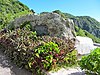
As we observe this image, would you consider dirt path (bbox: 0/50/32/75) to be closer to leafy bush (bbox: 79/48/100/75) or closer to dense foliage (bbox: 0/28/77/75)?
dense foliage (bbox: 0/28/77/75)

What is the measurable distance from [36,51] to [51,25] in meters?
2.07

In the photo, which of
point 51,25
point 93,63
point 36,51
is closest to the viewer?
point 93,63

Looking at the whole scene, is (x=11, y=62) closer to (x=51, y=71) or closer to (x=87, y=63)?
(x=51, y=71)

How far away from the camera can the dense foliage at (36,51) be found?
20.7 feet

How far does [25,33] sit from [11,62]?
1233 mm

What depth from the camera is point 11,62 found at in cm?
682

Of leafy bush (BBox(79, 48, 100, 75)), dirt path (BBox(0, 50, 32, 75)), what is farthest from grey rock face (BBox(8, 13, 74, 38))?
leafy bush (BBox(79, 48, 100, 75))

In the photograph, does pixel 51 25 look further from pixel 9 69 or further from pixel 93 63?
pixel 93 63

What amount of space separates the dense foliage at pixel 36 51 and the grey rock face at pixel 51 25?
62 cm

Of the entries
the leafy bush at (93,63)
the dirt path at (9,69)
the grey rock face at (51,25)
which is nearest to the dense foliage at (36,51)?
the dirt path at (9,69)

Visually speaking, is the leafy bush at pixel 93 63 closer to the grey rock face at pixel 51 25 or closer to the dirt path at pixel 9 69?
the dirt path at pixel 9 69

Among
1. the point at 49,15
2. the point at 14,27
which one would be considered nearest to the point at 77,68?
the point at 49,15

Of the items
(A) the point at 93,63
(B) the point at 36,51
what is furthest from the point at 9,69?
(A) the point at 93,63

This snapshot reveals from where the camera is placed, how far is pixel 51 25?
8.30 meters
